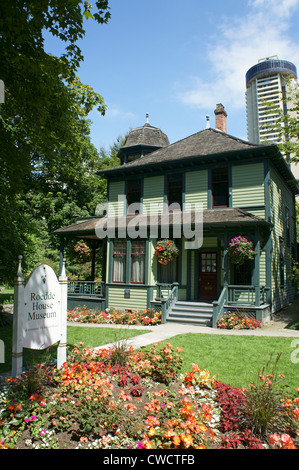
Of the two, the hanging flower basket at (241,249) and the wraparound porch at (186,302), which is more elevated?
the hanging flower basket at (241,249)

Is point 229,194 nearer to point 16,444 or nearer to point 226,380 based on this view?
point 226,380

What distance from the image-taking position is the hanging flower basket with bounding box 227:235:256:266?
42.0 feet

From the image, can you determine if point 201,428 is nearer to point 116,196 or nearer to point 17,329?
point 17,329

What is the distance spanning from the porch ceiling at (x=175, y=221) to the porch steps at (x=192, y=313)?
10.8 feet

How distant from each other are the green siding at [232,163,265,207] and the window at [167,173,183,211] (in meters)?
2.68

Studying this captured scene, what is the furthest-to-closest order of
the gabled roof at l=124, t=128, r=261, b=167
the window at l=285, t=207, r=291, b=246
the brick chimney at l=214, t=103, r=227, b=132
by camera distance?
the brick chimney at l=214, t=103, r=227, b=132, the window at l=285, t=207, r=291, b=246, the gabled roof at l=124, t=128, r=261, b=167

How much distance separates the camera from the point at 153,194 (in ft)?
56.2

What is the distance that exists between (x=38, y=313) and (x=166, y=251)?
9.16 meters

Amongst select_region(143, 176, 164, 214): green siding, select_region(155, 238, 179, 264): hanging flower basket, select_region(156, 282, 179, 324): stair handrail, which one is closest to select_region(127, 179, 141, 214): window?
select_region(143, 176, 164, 214): green siding

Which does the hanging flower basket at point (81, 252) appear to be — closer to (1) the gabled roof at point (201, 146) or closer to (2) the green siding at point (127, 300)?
(2) the green siding at point (127, 300)

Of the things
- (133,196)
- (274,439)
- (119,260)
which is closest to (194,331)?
(119,260)

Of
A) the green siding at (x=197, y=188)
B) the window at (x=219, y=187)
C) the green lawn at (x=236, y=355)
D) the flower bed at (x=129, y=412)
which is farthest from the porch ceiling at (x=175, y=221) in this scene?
the flower bed at (x=129, y=412)

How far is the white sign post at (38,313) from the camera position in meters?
5.31

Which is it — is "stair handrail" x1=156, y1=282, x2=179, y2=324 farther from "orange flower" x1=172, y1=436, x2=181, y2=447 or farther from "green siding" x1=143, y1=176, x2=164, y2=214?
"orange flower" x1=172, y1=436, x2=181, y2=447
